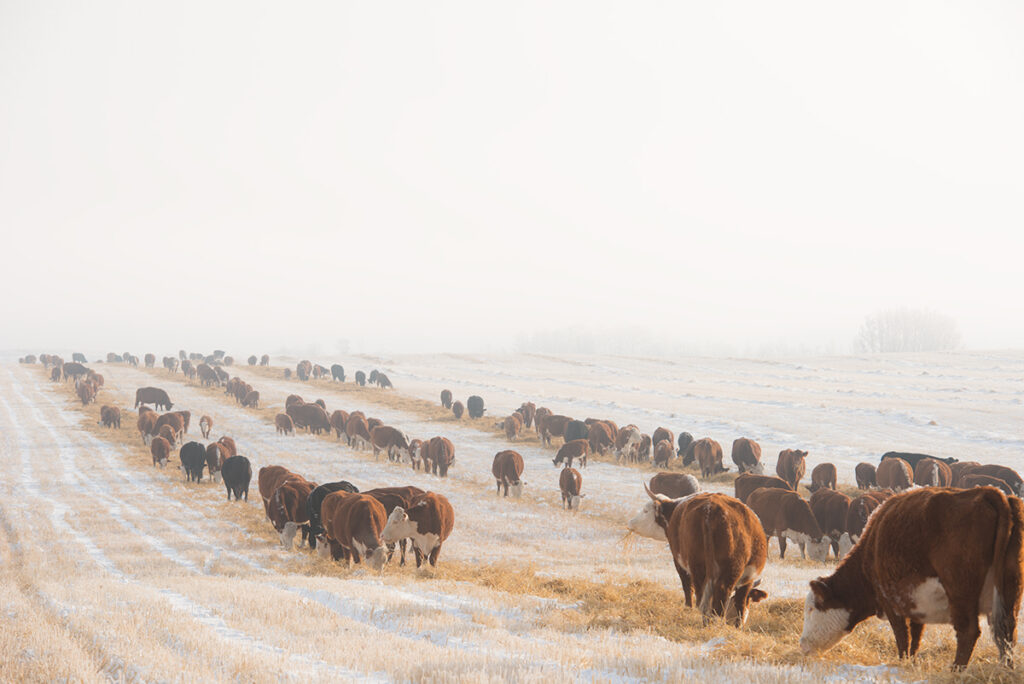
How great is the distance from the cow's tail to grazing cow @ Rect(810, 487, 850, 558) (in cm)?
1260

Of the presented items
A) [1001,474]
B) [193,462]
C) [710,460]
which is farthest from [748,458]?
[193,462]

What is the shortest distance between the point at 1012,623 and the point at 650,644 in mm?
3457

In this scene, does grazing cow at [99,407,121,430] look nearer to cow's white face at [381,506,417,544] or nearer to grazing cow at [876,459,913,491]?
cow's white face at [381,506,417,544]

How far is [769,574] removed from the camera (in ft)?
46.4

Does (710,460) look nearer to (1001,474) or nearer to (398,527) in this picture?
(1001,474)

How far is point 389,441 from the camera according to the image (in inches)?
1328

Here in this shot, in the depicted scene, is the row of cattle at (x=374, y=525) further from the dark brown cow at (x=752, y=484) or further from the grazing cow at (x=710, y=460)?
the grazing cow at (x=710, y=460)

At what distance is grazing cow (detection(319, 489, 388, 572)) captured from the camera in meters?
15.5

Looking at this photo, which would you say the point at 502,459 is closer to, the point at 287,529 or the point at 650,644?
the point at 287,529

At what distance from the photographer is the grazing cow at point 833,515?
57.4 ft

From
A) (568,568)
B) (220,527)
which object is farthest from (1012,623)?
(220,527)

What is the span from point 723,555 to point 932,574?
10.4ft

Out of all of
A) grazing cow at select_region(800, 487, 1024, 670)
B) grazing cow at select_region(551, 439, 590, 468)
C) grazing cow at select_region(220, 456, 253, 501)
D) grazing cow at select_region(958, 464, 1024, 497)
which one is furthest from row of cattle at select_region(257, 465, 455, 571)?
grazing cow at select_region(958, 464, 1024, 497)

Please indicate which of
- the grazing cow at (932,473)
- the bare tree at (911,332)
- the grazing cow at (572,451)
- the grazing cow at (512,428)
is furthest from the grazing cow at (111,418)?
the bare tree at (911,332)
